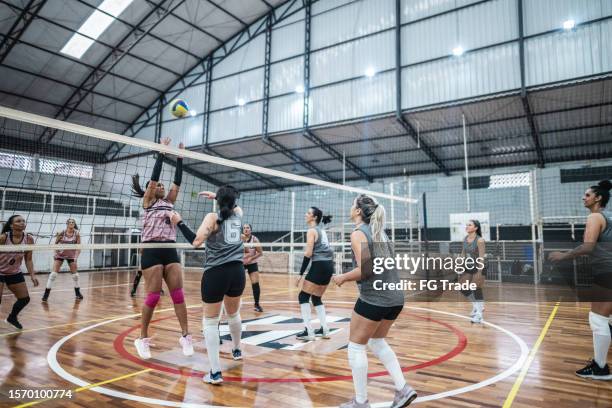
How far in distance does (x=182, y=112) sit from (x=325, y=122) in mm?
11639

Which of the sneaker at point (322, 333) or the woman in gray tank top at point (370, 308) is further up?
the woman in gray tank top at point (370, 308)

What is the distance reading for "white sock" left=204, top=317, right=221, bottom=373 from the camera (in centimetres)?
356

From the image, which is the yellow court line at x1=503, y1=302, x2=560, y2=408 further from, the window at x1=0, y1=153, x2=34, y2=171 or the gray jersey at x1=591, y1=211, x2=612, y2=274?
the window at x1=0, y1=153, x2=34, y2=171

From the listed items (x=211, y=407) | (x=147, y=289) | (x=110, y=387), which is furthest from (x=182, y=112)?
(x=211, y=407)

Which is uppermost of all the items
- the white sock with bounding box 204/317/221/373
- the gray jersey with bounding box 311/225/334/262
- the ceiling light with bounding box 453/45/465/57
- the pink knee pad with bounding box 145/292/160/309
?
the ceiling light with bounding box 453/45/465/57

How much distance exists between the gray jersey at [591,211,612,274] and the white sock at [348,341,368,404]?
8.23 ft

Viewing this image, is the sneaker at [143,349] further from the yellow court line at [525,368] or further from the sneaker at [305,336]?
the yellow court line at [525,368]

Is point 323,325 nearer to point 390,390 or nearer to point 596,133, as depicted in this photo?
point 390,390

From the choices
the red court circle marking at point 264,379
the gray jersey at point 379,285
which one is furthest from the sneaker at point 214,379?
the gray jersey at point 379,285

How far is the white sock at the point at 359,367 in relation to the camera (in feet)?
9.15

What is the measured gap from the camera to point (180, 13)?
1870 centimetres

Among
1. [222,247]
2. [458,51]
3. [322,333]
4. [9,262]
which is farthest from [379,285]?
[458,51]

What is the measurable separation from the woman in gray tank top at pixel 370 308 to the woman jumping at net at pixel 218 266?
1.23m

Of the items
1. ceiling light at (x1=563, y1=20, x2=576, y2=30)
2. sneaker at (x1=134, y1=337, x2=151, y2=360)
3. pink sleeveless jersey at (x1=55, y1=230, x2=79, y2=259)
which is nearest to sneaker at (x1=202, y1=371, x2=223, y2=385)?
sneaker at (x1=134, y1=337, x2=151, y2=360)
